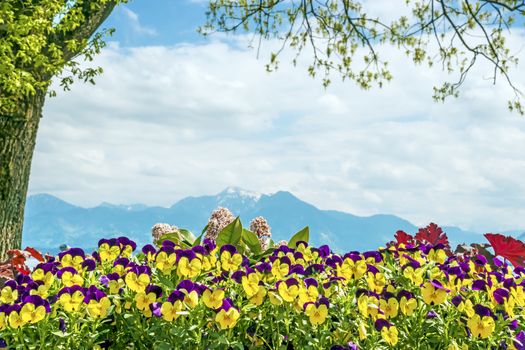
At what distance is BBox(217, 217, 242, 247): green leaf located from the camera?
14.1 feet

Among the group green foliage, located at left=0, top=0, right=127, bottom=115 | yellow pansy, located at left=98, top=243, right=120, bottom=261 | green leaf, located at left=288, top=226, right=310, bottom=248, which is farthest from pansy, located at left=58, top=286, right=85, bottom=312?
green foliage, located at left=0, top=0, right=127, bottom=115

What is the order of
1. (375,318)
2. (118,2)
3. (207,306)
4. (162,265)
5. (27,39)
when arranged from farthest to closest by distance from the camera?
(118,2) → (27,39) → (162,265) → (375,318) → (207,306)

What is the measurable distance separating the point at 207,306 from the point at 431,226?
3250 millimetres

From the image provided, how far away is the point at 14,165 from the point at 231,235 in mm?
5975

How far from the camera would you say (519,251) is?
4.66 meters

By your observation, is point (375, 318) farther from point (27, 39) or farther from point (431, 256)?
point (27, 39)

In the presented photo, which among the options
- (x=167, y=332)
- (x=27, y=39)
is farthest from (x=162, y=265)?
(x=27, y=39)

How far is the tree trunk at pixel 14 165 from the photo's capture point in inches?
356

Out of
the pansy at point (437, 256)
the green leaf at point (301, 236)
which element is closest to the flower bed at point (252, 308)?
the pansy at point (437, 256)

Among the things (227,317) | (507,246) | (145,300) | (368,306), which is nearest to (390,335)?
(368,306)

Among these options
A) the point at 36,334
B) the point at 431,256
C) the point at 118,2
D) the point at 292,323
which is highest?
the point at 118,2

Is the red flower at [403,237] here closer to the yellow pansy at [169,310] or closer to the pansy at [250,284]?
the pansy at [250,284]

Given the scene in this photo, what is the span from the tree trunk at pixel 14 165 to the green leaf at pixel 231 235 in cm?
590

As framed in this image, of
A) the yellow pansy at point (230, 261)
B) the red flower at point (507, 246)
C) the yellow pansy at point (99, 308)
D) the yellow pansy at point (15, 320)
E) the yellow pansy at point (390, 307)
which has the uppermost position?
the red flower at point (507, 246)
